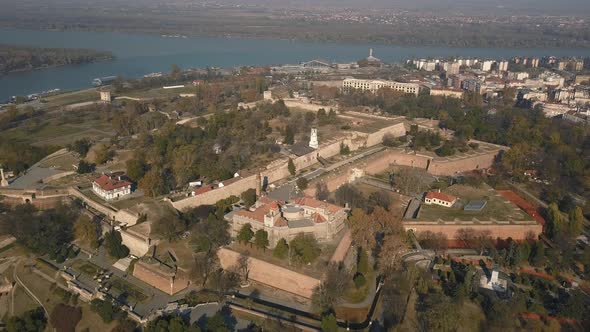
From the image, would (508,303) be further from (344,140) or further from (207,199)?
(344,140)

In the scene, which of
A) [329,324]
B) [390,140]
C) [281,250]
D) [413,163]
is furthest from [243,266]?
[390,140]

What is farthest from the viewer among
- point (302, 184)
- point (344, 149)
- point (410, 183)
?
point (344, 149)

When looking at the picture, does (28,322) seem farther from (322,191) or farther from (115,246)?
(322,191)

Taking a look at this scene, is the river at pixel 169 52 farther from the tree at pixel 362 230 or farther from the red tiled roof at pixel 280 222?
the tree at pixel 362 230

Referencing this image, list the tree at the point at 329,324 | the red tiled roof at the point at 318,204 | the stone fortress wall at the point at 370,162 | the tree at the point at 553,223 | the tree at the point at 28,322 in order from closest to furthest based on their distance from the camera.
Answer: the tree at the point at 329,324
the tree at the point at 28,322
the red tiled roof at the point at 318,204
the tree at the point at 553,223
the stone fortress wall at the point at 370,162

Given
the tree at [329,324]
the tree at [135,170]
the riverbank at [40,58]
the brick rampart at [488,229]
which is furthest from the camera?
the riverbank at [40,58]

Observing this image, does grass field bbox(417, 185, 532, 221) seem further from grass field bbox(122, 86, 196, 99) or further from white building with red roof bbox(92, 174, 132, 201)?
grass field bbox(122, 86, 196, 99)

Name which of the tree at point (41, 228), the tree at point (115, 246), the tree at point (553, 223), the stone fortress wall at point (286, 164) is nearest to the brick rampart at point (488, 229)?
the tree at point (553, 223)
